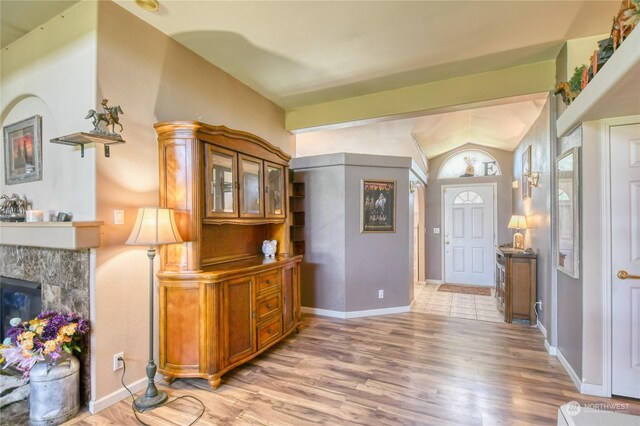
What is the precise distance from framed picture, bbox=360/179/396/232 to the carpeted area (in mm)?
2508

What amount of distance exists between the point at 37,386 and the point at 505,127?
6.45 meters

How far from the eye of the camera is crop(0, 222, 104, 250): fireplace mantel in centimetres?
195

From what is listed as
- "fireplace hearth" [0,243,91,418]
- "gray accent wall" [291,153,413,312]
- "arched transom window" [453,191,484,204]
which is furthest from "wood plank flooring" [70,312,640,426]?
"arched transom window" [453,191,484,204]

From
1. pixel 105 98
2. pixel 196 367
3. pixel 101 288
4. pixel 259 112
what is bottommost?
pixel 196 367

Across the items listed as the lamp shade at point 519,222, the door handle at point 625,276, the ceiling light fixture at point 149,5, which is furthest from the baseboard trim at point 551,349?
the ceiling light fixture at point 149,5

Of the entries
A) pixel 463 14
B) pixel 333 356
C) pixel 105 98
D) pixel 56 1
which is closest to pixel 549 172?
pixel 463 14

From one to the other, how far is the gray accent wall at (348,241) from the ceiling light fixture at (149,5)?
2.44m

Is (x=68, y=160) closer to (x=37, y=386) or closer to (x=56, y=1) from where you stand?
(x=56, y=1)

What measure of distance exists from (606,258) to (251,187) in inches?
118

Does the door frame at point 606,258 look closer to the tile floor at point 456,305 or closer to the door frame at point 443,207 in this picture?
the tile floor at point 456,305

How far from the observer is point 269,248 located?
3.50 meters

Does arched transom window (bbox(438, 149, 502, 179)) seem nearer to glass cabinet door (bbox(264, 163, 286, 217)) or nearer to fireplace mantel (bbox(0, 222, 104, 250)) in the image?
glass cabinet door (bbox(264, 163, 286, 217))

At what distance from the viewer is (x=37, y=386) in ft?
6.52

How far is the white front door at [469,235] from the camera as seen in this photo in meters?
6.36
